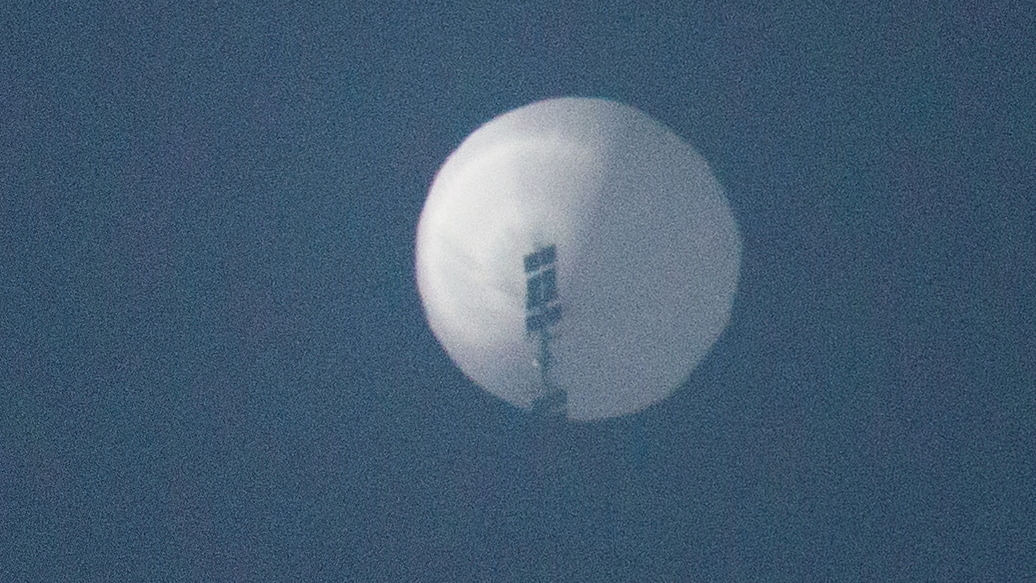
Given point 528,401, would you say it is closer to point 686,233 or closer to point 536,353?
point 536,353

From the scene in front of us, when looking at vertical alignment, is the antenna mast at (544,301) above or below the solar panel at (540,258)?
below

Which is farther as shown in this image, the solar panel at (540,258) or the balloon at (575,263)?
the solar panel at (540,258)

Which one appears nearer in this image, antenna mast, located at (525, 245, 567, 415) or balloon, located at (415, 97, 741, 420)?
balloon, located at (415, 97, 741, 420)

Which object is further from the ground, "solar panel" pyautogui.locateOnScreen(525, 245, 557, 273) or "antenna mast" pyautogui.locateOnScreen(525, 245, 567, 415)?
"solar panel" pyautogui.locateOnScreen(525, 245, 557, 273)

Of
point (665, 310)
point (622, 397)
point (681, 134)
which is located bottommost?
point (622, 397)

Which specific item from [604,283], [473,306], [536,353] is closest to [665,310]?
[604,283]
